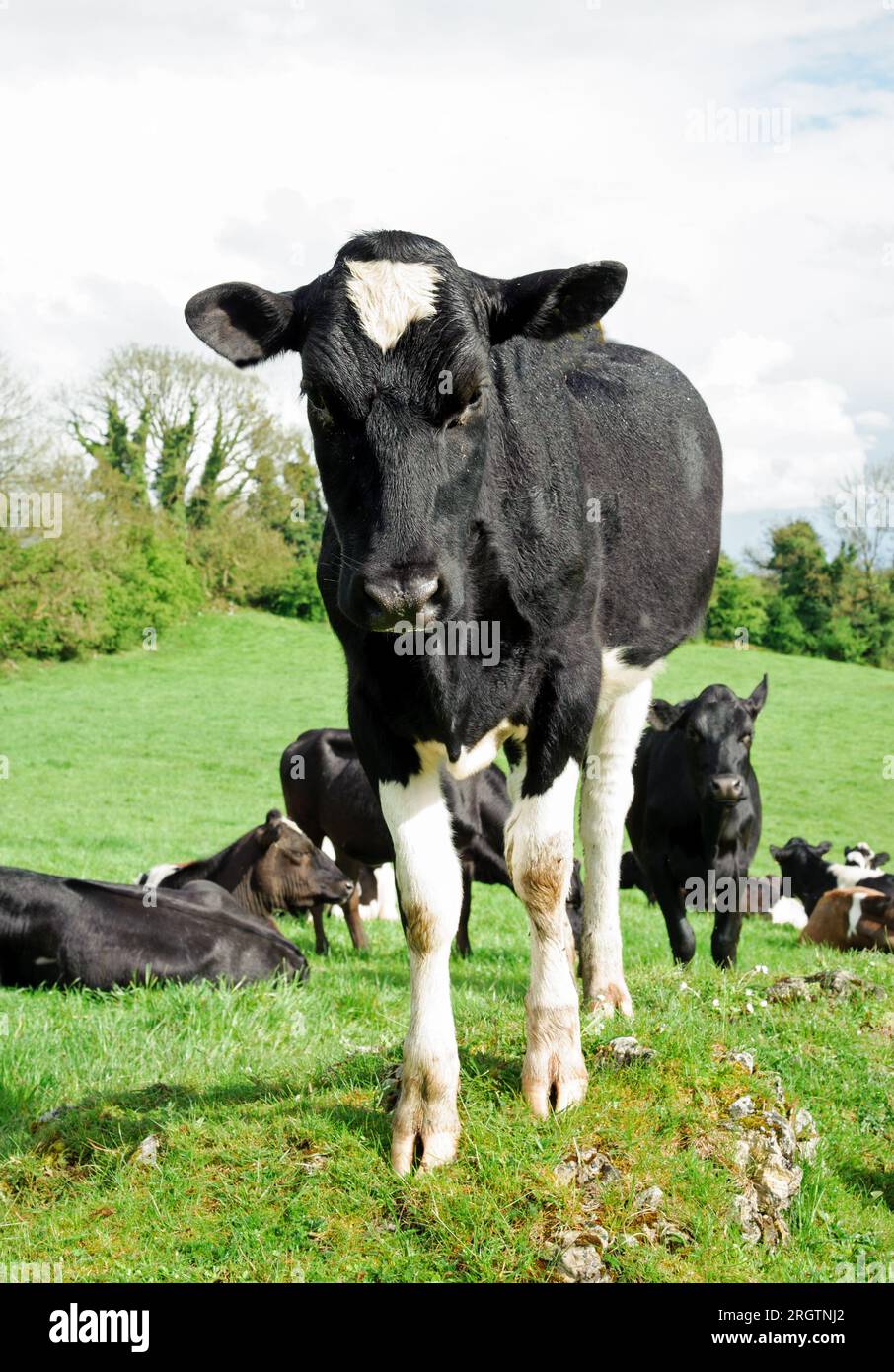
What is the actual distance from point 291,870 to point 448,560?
8.22m

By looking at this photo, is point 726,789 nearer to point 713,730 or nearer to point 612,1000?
point 713,730

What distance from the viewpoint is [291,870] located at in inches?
463

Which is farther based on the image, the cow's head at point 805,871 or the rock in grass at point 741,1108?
the cow's head at point 805,871

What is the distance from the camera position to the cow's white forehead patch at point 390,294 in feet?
13.6

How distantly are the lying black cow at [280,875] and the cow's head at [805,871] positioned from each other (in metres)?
8.97

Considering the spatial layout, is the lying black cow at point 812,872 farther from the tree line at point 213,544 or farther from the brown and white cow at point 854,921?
the tree line at point 213,544

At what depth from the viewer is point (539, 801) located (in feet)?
15.2

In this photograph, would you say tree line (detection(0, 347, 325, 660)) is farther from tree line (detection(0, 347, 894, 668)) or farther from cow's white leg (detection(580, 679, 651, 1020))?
cow's white leg (detection(580, 679, 651, 1020))

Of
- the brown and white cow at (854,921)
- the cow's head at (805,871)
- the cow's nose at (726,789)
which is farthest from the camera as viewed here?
the cow's head at (805,871)

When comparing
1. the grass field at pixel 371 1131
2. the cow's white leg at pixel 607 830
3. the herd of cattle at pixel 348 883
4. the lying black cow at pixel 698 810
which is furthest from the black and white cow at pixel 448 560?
the lying black cow at pixel 698 810

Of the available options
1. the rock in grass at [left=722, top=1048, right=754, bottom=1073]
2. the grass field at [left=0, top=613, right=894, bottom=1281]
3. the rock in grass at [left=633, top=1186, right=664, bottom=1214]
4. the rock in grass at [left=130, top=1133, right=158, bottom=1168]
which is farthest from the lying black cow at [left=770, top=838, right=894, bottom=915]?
the rock in grass at [left=130, top=1133, right=158, bottom=1168]

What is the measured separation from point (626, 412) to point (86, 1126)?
4.03 meters

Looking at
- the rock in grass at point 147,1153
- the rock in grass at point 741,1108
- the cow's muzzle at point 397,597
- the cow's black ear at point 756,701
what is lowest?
the rock in grass at point 147,1153
